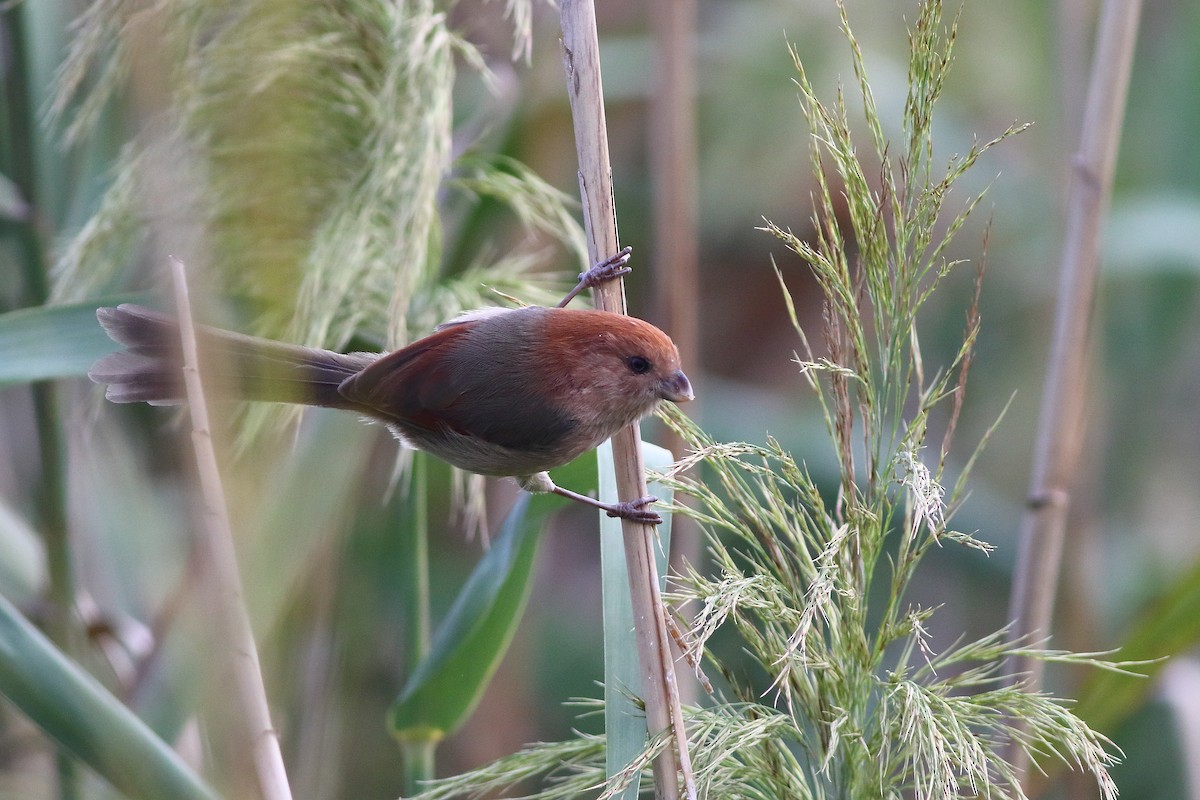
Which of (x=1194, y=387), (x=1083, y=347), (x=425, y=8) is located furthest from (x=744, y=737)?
(x=1194, y=387)

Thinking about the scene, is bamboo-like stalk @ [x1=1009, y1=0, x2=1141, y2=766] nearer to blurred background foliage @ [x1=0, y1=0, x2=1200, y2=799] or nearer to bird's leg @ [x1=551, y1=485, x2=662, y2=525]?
blurred background foliage @ [x1=0, y1=0, x2=1200, y2=799]

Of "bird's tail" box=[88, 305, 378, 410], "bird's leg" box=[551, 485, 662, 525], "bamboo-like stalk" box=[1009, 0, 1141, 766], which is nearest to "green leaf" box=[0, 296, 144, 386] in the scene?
"bird's tail" box=[88, 305, 378, 410]

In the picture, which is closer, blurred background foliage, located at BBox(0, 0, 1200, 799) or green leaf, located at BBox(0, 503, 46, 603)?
blurred background foliage, located at BBox(0, 0, 1200, 799)

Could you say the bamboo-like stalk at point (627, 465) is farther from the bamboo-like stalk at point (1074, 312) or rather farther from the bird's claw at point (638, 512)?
the bamboo-like stalk at point (1074, 312)

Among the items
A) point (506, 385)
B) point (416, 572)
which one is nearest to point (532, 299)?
point (506, 385)

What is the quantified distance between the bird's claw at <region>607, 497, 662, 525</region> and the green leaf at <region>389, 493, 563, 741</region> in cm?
25

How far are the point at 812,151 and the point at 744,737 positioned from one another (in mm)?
603

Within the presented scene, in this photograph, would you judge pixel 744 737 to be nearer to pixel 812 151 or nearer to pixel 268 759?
pixel 268 759

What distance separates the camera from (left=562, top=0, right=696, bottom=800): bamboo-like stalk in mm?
1117

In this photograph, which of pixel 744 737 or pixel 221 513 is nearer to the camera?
pixel 221 513

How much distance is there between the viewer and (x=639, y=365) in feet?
4.92

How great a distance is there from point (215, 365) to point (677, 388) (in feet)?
3.13

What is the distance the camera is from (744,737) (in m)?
1.04

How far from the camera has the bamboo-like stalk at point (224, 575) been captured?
0.66 meters
